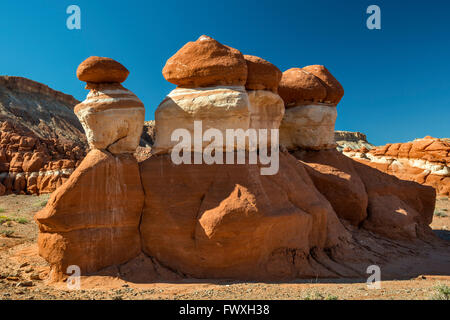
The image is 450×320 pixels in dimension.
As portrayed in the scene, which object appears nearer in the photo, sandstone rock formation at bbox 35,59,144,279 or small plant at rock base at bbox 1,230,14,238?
sandstone rock formation at bbox 35,59,144,279

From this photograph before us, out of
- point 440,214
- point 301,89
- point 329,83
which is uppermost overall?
point 329,83

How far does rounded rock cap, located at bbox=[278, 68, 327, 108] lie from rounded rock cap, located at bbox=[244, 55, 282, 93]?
6.65 ft

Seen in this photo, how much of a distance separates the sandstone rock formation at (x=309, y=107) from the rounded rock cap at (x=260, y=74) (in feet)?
6.88

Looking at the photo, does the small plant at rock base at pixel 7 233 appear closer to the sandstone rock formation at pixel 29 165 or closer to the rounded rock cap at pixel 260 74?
the rounded rock cap at pixel 260 74

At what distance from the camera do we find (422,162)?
21688mm

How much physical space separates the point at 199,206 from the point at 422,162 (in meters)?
21.0

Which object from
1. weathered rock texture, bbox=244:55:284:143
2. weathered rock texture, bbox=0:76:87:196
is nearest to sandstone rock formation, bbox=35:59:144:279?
weathered rock texture, bbox=244:55:284:143

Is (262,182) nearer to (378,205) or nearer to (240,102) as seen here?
(240,102)

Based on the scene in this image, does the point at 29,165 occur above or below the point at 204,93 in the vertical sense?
below

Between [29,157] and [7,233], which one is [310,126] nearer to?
[7,233]

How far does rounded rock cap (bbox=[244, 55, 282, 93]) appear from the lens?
22.7ft

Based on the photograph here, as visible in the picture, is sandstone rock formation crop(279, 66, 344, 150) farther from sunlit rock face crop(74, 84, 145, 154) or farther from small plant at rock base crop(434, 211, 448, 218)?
small plant at rock base crop(434, 211, 448, 218)

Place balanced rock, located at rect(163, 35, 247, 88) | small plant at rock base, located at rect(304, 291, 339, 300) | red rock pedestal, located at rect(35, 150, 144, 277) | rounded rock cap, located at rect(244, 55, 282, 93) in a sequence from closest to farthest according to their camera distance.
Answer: small plant at rock base, located at rect(304, 291, 339, 300) < red rock pedestal, located at rect(35, 150, 144, 277) < balanced rock, located at rect(163, 35, 247, 88) < rounded rock cap, located at rect(244, 55, 282, 93)

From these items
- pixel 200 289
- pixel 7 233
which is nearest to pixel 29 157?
pixel 7 233
